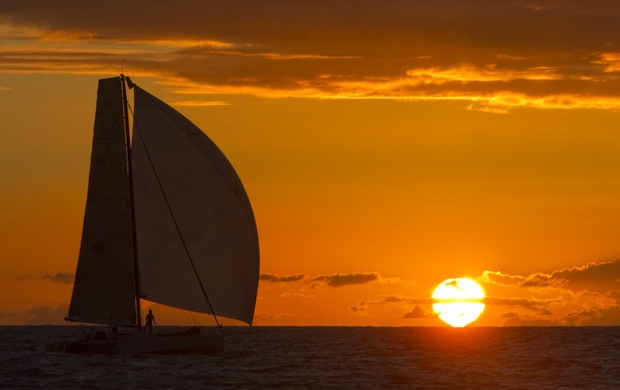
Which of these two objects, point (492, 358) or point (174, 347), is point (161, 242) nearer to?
point (174, 347)

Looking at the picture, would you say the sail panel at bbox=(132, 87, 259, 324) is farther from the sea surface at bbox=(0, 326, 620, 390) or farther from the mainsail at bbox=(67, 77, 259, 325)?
the sea surface at bbox=(0, 326, 620, 390)

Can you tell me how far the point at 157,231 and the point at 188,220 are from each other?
172 centimetres

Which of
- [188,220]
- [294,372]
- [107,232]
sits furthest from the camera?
[294,372]

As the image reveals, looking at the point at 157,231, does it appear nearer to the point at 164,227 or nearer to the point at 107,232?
the point at 164,227

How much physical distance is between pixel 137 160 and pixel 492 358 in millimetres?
33769

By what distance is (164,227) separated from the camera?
203 ft

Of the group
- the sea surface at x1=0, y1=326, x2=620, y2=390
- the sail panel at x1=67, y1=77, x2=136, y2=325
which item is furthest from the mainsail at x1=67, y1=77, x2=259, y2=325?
the sea surface at x1=0, y1=326, x2=620, y2=390

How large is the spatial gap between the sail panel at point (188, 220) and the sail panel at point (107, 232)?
109 centimetres

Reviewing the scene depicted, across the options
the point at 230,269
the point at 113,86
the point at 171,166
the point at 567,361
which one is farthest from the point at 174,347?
the point at 567,361

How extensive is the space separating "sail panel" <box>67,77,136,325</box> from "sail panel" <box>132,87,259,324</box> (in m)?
1.09

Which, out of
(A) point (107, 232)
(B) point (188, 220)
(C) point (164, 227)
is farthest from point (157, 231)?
(A) point (107, 232)

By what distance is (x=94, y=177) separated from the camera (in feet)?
197

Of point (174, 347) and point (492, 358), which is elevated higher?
point (492, 358)

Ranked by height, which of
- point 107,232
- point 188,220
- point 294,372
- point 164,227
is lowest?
point 294,372
